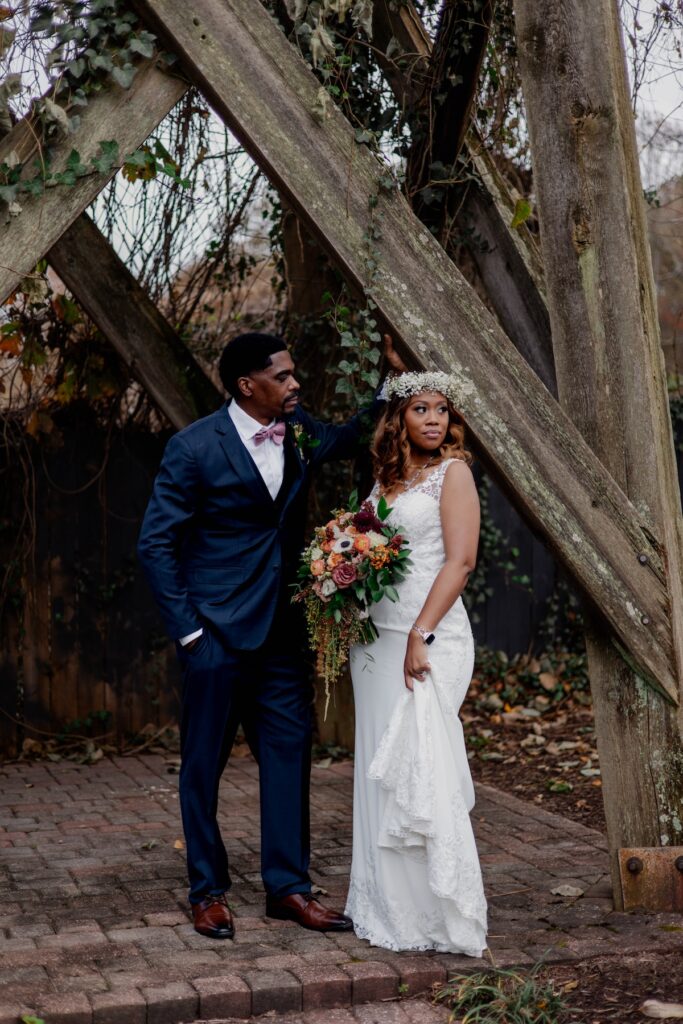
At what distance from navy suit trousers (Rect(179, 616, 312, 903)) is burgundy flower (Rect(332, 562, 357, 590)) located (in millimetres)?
462

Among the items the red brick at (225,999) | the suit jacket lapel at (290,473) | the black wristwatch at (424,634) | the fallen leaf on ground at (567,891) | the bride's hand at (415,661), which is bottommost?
the fallen leaf on ground at (567,891)

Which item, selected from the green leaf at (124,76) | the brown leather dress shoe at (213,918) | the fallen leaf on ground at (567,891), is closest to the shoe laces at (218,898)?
the brown leather dress shoe at (213,918)

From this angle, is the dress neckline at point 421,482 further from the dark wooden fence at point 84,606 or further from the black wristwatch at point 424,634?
the dark wooden fence at point 84,606

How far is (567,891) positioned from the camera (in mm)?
4805

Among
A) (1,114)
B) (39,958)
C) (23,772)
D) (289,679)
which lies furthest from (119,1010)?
(23,772)

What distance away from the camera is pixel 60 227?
12.9 feet

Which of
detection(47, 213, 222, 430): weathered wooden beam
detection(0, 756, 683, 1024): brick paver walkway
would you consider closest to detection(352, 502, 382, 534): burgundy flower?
detection(0, 756, 683, 1024): brick paver walkway

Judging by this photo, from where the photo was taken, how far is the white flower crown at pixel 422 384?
13.9ft

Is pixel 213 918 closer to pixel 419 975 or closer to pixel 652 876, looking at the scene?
pixel 419 975

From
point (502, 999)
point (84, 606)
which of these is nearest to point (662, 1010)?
point (502, 999)

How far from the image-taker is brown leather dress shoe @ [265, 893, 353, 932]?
4.36m

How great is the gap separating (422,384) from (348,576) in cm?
74

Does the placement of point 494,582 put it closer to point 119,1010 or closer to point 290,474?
point 290,474

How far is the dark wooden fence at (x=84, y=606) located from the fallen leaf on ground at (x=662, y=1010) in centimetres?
475
